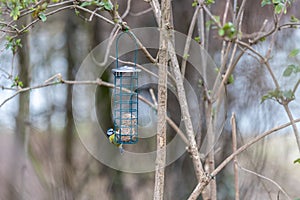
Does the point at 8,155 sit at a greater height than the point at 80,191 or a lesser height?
greater

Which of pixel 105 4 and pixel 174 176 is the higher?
pixel 105 4

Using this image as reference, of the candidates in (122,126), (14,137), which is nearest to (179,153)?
(122,126)

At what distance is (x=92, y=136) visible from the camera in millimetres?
2168

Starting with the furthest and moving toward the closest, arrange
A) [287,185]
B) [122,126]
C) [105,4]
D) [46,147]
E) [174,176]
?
[46,147] → [174,176] → [287,185] → [122,126] → [105,4]

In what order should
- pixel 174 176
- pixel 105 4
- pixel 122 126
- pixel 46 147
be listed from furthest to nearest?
1. pixel 46 147
2. pixel 174 176
3. pixel 122 126
4. pixel 105 4

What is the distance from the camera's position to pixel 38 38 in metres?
2.18

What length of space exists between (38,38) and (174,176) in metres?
0.97

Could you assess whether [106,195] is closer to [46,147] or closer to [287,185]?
[46,147]

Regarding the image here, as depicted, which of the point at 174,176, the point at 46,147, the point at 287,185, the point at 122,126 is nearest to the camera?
the point at 122,126

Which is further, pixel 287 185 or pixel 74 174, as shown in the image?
pixel 74 174

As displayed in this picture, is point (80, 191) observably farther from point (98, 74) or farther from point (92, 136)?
point (98, 74)

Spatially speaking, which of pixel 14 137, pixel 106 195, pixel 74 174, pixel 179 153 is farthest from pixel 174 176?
pixel 14 137

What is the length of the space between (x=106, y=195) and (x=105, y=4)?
4.23ft

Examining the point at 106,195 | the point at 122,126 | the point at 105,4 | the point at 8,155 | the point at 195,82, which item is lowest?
the point at 106,195
